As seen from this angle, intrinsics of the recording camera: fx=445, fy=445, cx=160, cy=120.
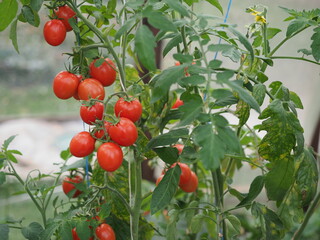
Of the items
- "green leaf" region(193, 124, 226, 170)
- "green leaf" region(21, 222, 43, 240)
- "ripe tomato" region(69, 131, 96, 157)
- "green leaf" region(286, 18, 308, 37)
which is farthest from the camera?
"green leaf" region(21, 222, 43, 240)

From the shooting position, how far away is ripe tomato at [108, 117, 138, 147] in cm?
84

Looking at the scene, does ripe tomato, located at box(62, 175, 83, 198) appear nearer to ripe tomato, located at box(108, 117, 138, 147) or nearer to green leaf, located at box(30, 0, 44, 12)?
ripe tomato, located at box(108, 117, 138, 147)

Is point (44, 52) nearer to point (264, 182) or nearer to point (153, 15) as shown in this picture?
point (264, 182)

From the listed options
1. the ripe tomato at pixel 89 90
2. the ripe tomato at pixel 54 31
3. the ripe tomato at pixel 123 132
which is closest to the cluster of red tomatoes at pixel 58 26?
the ripe tomato at pixel 54 31

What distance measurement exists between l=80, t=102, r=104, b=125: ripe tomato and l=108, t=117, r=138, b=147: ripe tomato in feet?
0.16

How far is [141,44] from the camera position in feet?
2.14

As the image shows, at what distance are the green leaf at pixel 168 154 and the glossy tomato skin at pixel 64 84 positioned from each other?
221 millimetres

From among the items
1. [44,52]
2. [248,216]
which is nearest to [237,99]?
[248,216]

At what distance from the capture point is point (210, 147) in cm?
64

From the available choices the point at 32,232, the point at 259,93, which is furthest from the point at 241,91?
the point at 32,232

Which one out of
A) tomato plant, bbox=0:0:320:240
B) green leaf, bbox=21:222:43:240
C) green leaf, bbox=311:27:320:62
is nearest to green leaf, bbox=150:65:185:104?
tomato plant, bbox=0:0:320:240

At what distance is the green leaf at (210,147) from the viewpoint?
0.63 metres

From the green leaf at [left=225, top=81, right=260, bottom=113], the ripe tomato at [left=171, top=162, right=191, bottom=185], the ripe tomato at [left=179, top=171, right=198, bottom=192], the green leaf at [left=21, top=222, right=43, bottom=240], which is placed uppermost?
the green leaf at [left=225, top=81, right=260, bottom=113]

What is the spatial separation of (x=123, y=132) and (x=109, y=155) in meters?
0.05
